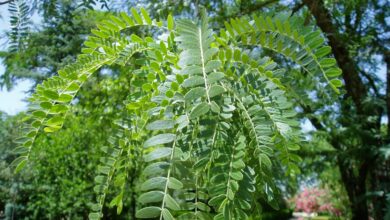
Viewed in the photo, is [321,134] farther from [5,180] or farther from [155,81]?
[5,180]

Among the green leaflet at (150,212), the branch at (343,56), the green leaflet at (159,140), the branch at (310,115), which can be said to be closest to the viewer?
the green leaflet at (150,212)

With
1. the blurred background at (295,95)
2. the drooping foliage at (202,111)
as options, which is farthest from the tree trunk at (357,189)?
the drooping foliage at (202,111)

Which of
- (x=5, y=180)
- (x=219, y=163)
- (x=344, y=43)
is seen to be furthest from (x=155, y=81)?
(x=5, y=180)

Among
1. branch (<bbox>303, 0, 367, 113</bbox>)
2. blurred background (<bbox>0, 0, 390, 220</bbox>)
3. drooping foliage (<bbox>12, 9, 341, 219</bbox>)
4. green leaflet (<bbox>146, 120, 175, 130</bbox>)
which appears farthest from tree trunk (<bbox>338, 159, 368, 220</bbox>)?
green leaflet (<bbox>146, 120, 175, 130</bbox>)

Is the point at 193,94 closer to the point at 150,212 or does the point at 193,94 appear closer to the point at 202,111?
the point at 202,111

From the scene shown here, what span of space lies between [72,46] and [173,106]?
311 centimetres

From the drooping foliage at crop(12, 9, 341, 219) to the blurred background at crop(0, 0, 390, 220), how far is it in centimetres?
9

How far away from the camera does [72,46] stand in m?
3.62

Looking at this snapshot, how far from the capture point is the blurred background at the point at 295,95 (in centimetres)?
167

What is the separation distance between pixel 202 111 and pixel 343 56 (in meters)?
3.06

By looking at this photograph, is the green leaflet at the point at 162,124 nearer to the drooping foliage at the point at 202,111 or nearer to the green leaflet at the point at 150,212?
the drooping foliage at the point at 202,111

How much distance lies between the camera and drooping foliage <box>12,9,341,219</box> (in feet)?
2.14

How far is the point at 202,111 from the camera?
24.6 inches

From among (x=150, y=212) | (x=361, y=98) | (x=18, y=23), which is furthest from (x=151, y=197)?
(x=361, y=98)
